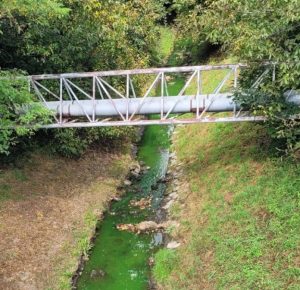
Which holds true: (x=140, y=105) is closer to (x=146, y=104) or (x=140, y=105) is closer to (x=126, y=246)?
(x=146, y=104)

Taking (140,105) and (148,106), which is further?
(148,106)

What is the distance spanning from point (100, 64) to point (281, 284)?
13491mm

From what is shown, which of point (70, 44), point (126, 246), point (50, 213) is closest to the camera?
point (126, 246)

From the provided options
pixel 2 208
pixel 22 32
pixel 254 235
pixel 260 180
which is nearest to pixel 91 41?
pixel 22 32

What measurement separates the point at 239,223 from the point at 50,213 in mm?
6765

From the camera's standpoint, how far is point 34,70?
19531 mm

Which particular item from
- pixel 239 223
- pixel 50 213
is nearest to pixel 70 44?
pixel 50 213

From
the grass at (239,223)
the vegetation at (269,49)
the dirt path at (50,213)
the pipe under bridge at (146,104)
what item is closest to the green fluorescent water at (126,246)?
the dirt path at (50,213)

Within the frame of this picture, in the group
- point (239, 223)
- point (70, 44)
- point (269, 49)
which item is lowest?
point (239, 223)

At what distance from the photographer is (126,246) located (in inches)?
621

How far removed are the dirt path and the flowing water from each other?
1.72 ft

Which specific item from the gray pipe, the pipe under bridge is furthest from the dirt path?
the gray pipe

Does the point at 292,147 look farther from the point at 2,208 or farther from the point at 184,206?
the point at 2,208

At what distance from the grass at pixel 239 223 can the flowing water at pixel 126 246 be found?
872mm
